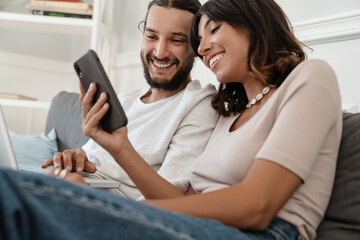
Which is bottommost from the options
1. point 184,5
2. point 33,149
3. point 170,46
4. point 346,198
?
point 33,149

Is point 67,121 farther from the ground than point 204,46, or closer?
closer

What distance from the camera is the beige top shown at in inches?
30.3

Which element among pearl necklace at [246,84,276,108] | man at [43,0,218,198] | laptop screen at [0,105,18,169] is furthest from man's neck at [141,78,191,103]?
laptop screen at [0,105,18,169]

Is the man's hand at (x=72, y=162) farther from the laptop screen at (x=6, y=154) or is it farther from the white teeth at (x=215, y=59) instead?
the white teeth at (x=215, y=59)

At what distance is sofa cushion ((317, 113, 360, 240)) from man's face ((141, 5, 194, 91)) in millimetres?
681

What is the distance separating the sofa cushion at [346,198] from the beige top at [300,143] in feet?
0.12

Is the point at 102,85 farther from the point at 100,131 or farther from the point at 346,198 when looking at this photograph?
the point at 346,198

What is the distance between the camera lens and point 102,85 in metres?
1.04

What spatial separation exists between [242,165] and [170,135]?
0.40 m

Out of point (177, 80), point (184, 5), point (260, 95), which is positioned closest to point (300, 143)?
point (260, 95)

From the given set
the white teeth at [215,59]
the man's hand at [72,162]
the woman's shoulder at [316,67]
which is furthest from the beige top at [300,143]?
the man's hand at [72,162]

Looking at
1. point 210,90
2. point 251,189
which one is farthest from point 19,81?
point 251,189

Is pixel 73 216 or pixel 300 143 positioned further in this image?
pixel 300 143

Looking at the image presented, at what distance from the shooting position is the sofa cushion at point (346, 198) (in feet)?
2.86
